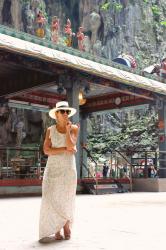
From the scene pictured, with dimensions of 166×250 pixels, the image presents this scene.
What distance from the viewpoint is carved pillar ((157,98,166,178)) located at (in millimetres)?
14750

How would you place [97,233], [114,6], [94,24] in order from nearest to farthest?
[97,233]
[94,24]
[114,6]

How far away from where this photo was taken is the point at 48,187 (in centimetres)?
376

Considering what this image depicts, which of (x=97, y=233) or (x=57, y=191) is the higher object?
(x=57, y=191)

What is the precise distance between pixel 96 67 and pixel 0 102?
4.98 meters

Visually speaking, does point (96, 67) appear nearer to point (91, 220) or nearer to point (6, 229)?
point (91, 220)

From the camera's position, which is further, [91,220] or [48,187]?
[91,220]

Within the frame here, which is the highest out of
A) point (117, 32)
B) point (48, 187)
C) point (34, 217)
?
point (117, 32)

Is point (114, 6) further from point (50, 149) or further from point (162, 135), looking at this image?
point (50, 149)

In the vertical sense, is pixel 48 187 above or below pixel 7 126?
below

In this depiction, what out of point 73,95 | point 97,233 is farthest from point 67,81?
point 97,233

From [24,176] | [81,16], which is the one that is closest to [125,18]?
[81,16]

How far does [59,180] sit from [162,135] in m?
11.9

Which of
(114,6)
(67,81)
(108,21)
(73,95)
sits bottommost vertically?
(73,95)

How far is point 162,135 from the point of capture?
15172mm
